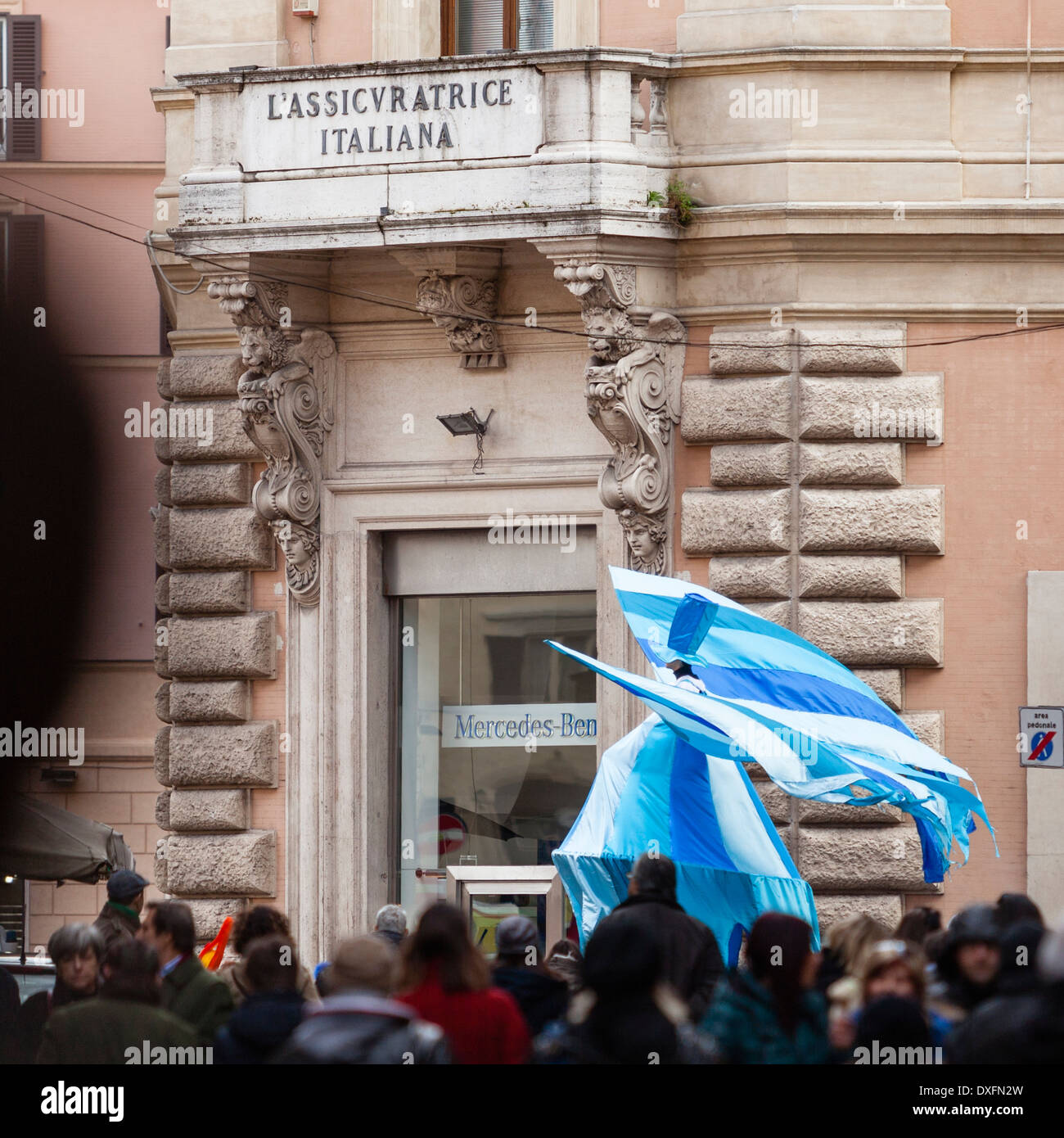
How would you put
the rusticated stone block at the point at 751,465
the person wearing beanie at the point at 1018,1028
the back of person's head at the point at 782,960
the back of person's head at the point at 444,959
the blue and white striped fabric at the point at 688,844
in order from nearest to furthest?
the person wearing beanie at the point at 1018,1028
the back of person's head at the point at 444,959
the back of person's head at the point at 782,960
the blue and white striped fabric at the point at 688,844
the rusticated stone block at the point at 751,465

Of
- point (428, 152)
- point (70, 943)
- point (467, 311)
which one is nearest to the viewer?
point (70, 943)

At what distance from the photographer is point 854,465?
13.2 meters

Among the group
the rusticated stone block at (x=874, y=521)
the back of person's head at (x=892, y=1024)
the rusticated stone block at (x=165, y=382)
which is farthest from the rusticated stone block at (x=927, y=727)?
the back of person's head at (x=892, y=1024)

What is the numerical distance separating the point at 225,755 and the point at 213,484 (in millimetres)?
1829

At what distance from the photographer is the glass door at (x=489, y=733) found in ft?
46.4

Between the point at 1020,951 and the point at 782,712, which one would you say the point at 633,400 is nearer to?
the point at 782,712

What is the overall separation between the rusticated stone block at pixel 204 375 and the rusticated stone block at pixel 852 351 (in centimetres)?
391

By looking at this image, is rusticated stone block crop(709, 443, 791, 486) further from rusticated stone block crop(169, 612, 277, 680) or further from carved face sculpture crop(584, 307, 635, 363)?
rusticated stone block crop(169, 612, 277, 680)

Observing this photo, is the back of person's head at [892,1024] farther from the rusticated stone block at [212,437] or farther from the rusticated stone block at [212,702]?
the rusticated stone block at [212,437]

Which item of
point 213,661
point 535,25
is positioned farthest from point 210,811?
point 535,25

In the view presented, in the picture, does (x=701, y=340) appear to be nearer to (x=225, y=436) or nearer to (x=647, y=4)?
(x=647, y=4)

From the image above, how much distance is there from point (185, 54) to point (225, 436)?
2.63 metres

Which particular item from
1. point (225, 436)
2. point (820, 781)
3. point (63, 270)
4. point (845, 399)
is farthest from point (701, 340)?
point (63, 270)

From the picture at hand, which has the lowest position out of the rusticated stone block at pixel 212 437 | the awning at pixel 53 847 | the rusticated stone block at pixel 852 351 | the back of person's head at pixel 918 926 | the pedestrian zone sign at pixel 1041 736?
the awning at pixel 53 847
